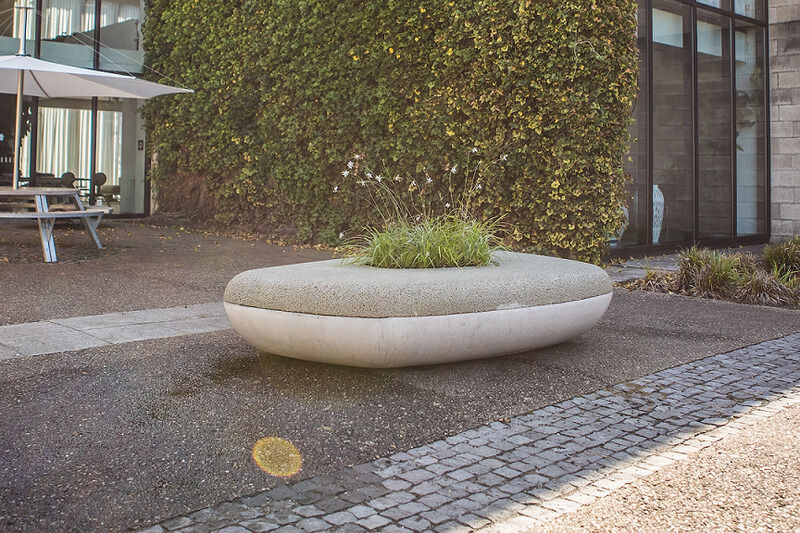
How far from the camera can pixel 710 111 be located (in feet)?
41.9

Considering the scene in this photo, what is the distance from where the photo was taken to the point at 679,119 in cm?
1198

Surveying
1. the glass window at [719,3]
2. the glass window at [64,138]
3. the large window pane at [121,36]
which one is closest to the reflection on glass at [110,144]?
the glass window at [64,138]

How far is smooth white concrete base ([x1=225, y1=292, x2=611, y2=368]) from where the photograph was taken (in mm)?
4727

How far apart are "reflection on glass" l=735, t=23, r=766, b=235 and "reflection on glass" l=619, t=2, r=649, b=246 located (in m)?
3.00

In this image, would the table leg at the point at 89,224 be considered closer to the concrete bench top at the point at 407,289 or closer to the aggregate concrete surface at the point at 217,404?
the aggregate concrete surface at the point at 217,404

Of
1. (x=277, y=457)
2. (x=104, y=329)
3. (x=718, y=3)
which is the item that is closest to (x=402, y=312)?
(x=277, y=457)

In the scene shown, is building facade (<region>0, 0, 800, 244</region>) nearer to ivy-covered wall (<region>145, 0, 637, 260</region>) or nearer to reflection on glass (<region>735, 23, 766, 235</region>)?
reflection on glass (<region>735, 23, 766, 235</region>)

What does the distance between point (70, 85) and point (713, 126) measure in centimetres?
962

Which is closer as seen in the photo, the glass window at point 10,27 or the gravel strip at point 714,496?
the gravel strip at point 714,496

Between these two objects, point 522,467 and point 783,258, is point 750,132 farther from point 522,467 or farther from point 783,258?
point 522,467

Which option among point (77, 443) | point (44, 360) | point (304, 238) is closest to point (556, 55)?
point (304, 238)

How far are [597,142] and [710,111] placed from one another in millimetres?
4336

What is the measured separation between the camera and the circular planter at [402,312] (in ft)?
15.5

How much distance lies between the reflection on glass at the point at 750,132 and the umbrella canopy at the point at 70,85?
873cm
